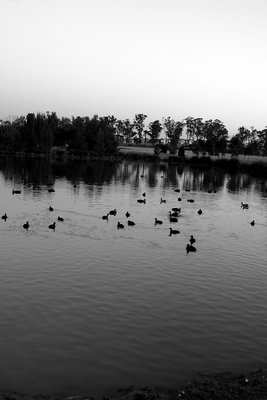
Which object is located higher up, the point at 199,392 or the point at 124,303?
the point at 199,392

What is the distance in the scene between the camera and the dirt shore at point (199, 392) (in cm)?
1514

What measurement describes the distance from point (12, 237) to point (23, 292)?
15.4 meters

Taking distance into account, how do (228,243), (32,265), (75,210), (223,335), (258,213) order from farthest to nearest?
(258,213) → (75,210) → (228,243) → (32,265) → (223,335)

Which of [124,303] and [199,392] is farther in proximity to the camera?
[124,303]

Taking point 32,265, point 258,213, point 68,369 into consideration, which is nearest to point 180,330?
point 68,369

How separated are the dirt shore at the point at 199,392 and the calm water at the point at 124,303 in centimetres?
82

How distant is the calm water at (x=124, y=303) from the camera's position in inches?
715

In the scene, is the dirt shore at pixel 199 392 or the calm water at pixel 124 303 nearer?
the dirt shore at pixel 199 392

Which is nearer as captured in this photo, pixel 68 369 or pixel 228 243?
pixel 68 369

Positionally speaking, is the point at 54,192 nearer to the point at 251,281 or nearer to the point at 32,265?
the point at 32,265

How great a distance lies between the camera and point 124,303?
2564 cm

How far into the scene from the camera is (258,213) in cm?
6850

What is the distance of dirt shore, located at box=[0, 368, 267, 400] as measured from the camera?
49.7 ft

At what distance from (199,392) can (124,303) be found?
418 inches
